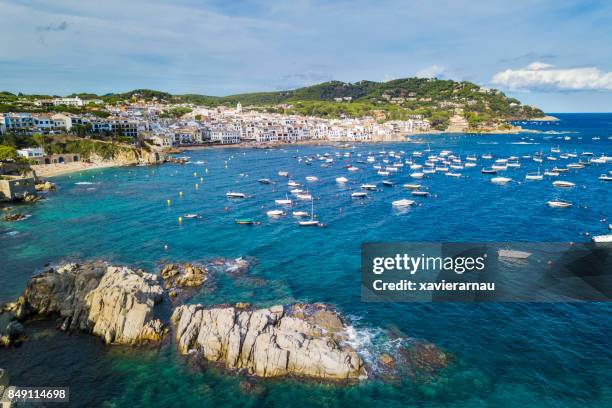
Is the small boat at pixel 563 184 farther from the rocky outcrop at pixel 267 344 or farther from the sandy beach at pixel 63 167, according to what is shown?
the sandy beach at pixel 63 167

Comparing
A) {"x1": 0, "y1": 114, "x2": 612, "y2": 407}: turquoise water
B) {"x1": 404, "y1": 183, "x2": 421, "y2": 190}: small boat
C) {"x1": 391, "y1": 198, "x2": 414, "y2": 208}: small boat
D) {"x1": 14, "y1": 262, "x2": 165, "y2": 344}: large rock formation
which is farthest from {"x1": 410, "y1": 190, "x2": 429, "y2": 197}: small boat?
{"x1": 14, "y1": 262, "x2": 165, "y2": 344}: large rock formation

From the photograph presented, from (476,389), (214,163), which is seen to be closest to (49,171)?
(214,163)

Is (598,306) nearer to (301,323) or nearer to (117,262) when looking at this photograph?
(301,323)

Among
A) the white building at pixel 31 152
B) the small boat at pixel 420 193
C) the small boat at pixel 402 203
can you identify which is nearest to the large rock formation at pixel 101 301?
the small boat at pixel 402 203

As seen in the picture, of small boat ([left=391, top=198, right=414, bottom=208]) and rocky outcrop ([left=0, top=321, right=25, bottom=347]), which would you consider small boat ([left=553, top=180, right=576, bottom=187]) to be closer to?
small boat ([left=391, top=198, right=414, bottom=208])

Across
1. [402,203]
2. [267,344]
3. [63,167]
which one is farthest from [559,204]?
[63,167]

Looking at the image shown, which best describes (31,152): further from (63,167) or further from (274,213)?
(274,213)
